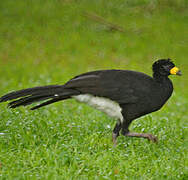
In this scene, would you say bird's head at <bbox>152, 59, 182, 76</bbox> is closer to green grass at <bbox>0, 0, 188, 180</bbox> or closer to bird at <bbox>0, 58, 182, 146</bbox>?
bird at <bbox>0, 58, 182, 146</bbox>

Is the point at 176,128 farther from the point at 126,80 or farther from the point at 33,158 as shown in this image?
the point at 33,158

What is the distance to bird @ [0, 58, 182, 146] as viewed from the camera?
5719mm

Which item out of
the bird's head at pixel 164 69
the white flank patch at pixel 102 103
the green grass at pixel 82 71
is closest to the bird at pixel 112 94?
the white flank patch at pixel 102 103

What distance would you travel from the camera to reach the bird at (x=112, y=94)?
5.72 metres

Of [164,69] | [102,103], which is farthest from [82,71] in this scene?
[102,103]

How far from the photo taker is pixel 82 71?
39.1 feet

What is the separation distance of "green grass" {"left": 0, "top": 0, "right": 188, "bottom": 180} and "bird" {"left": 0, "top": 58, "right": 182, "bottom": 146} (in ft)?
1.36

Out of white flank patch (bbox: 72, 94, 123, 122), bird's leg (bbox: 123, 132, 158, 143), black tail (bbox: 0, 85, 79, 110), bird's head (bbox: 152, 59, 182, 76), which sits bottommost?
bird's leg (bbox: 123, 132, 158, 143)

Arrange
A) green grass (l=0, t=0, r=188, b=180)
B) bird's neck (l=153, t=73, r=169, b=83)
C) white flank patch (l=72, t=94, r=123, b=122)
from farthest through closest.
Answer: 1. bird's neck (l=153, t=73, r=169, b=83)
2. white flank patch (l=72, t=94, r=123, b=122)
3. green grass (l=0, t=0, r=188, b=180)

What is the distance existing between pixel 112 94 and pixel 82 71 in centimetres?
626

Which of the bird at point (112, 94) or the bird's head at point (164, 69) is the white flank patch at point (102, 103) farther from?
the bird's head at point (164, 69)

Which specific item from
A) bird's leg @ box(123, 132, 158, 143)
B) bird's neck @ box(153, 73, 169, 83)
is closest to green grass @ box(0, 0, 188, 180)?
bird's leg @ box(123, 132, 158, 143)

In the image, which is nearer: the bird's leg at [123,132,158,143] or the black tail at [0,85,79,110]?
the black tail at [0,85,79,110]

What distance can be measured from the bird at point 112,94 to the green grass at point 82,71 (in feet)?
1.36
